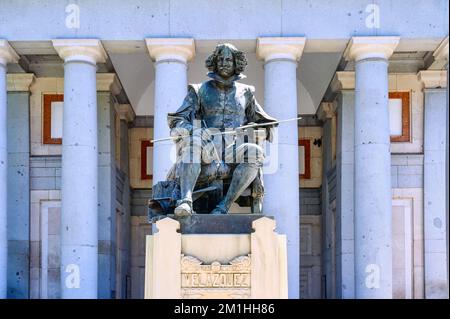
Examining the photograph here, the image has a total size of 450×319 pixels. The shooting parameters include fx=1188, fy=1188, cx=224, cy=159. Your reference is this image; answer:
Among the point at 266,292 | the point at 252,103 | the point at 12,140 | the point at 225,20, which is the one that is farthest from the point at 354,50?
the point at 266,292

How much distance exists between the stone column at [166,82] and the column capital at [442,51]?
734cm

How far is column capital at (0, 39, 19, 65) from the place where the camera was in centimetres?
3434

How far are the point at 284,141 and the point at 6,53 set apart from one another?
8.49 meters

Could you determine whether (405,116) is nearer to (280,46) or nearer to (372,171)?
(372,171)

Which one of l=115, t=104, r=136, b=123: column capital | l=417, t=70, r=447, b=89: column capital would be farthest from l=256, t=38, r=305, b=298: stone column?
l=115, t=104, r=136, b=123: column capital

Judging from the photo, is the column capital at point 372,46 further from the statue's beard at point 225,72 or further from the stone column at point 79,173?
the statue's beard at point 225,72

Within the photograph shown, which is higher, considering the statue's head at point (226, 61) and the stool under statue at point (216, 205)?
the statue's head at point (226, 61)

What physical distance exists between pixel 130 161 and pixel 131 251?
338 cm

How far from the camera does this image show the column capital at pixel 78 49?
3431cm

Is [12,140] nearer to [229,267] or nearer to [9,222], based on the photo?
[9,222]

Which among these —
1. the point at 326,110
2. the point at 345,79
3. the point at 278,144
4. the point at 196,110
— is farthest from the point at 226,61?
the point at 326,110

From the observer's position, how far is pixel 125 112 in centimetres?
4288

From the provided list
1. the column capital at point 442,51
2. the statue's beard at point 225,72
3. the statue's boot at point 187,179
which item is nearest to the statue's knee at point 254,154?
the statue's boot at point 187,179

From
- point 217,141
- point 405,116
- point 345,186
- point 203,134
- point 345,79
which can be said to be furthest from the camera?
point 405,116
